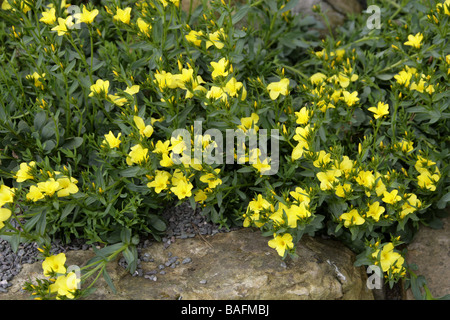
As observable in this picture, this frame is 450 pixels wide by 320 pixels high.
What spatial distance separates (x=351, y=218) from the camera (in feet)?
8.38

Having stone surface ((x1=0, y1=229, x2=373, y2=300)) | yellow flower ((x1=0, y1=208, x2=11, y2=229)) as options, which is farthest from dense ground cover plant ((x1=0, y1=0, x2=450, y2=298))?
stone surface ((x1=0, y1=229, x2=373, y2=300))

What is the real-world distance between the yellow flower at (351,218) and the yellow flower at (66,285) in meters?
1.33

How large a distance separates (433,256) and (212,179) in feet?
4.59

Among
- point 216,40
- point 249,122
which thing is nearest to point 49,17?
point 216,40

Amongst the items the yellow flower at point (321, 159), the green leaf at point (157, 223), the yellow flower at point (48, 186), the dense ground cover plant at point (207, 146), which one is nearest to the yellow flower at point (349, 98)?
the dense ground cover plant at point (207, 146)

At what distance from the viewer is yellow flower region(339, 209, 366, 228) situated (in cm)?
255

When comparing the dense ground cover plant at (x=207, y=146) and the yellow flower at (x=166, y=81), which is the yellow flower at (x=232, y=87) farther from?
the yellow flower at (x=166, y=81)

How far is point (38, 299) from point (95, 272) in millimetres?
350

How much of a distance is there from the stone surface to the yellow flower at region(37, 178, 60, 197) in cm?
53

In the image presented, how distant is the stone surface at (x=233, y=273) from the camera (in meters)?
2.54

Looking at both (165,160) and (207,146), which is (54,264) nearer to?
(165,160)

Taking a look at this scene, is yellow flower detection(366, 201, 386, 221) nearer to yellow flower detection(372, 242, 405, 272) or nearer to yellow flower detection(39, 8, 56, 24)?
yellow flower detection(372, 242, 405, 272)

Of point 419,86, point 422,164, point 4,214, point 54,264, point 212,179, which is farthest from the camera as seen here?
point 419,86

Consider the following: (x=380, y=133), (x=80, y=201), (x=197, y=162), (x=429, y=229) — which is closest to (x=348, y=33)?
(x=380, y=133)
